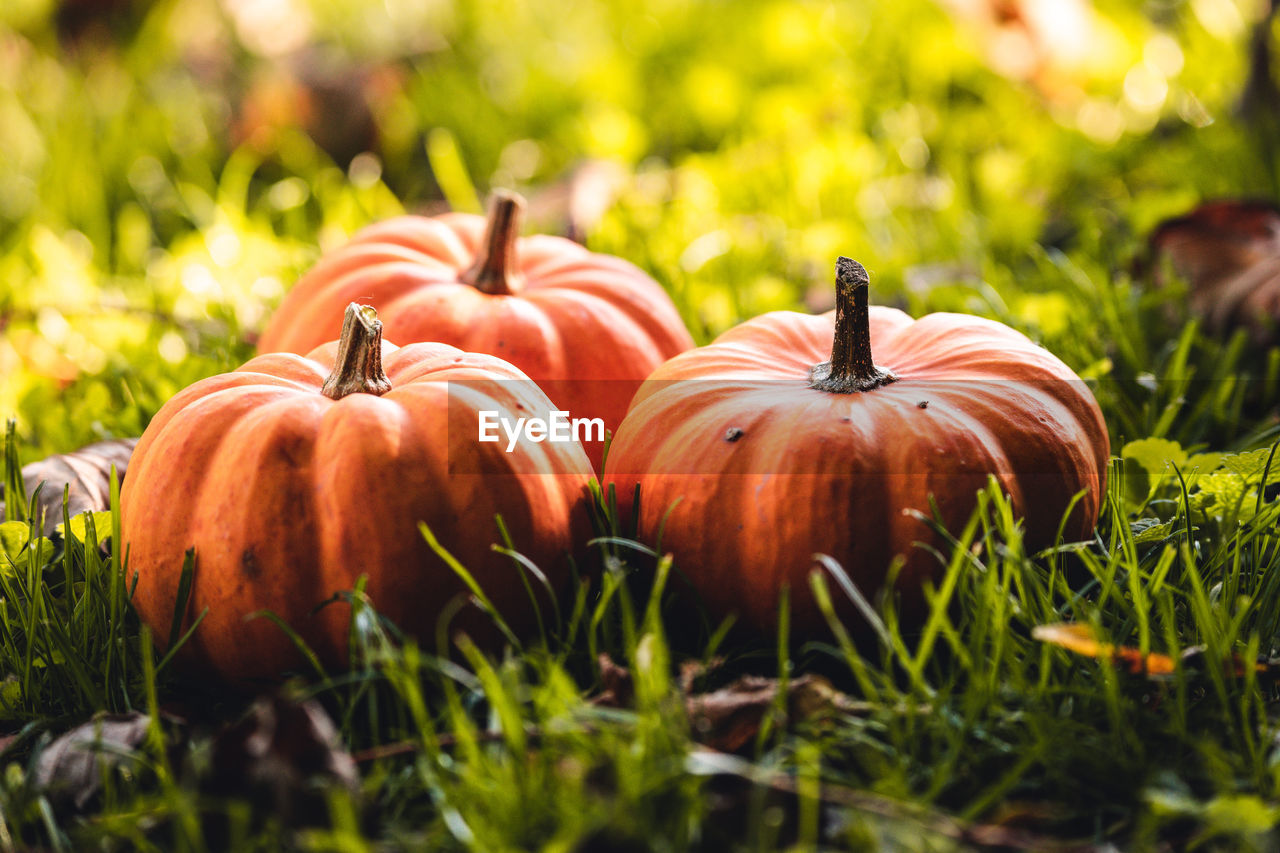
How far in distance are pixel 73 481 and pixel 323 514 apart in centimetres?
84

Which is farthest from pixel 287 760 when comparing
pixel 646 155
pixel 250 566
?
pixel 646 155

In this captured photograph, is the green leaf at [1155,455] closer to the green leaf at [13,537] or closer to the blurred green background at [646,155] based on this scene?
the blurred green background at [646,155]

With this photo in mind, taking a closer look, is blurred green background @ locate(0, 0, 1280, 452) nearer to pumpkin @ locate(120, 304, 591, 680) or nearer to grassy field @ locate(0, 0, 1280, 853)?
grassy field @ locate(0, 0, 1280, 853)

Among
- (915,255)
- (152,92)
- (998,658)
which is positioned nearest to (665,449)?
→ (998,658)

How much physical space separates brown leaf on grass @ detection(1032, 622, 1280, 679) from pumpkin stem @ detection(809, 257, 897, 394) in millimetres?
524

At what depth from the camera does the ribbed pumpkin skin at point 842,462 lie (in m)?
1.66

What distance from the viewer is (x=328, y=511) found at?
161cm

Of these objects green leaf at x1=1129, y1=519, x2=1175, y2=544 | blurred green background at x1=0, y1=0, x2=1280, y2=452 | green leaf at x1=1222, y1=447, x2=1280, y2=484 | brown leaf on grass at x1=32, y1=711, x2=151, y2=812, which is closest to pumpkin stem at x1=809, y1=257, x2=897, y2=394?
green leaf at x1=1129, y1=519, x2=1175, y2=544

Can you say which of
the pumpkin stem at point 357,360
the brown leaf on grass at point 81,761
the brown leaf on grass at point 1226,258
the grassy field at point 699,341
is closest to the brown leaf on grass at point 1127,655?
the grassy field at point 699,341

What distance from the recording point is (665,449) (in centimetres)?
181

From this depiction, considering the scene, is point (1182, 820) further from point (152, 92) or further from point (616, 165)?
point (152, 92)

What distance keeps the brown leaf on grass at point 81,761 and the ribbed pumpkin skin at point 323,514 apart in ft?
0.59

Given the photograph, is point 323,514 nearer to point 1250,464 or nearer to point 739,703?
point 739,703

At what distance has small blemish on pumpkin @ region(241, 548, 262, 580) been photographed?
1.60 meters
